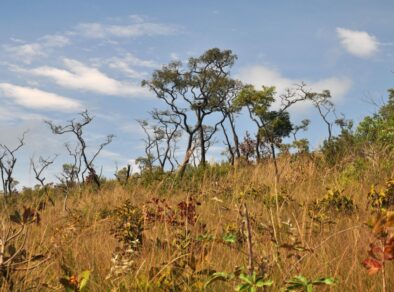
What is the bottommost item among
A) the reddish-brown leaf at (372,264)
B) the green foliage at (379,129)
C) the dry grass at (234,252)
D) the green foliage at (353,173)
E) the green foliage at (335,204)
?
the dry grass at (234,252)

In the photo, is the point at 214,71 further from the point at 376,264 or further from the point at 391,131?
the point at 376,264

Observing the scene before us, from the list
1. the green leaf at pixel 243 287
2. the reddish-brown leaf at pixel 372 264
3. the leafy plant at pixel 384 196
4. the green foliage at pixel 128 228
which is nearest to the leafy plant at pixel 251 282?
the green leaf at pixel 243 287

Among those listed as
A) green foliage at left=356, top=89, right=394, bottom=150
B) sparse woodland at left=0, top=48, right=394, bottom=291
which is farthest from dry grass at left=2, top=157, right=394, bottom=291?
green foliage at left=356, top=89, right=394, bottom=150

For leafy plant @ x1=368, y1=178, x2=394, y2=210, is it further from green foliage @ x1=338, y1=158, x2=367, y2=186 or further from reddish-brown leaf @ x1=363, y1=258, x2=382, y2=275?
reddish-brown leaf @ x1=363, y1=258, x2=382, y2=275

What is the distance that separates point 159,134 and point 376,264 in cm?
4295

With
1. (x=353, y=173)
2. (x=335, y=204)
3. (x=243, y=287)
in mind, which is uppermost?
(x=353, y=173)

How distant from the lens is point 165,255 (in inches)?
154

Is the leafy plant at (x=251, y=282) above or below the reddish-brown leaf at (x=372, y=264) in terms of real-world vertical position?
below

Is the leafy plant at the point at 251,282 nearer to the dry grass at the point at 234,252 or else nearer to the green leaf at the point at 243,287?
the green leaf at the point at 243,287

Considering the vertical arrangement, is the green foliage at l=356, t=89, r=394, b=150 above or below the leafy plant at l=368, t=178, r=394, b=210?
above

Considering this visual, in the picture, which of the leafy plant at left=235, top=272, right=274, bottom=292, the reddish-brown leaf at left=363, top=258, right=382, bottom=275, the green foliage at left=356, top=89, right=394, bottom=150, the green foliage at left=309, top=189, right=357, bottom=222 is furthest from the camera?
the green foliage at left=356, top=89, right=394, bottom=150

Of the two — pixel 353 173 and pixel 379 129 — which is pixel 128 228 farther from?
pixel 379 129

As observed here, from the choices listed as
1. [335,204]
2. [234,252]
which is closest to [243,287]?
[234,252]

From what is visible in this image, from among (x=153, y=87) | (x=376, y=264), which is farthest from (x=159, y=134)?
(x=376, y=264)
